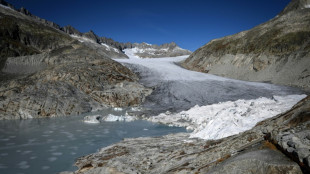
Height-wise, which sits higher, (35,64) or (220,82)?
(35,64)

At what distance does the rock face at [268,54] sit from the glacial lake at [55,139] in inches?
945

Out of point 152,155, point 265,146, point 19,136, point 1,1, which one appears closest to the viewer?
point 265,146

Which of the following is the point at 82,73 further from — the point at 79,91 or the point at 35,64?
the point at 35,64

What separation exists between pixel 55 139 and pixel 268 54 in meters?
35.9

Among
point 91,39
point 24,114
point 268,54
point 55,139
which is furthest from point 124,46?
point 55,139

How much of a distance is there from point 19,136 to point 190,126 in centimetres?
1035

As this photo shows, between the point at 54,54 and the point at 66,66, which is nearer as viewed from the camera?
the point at 66,66

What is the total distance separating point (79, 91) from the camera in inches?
965

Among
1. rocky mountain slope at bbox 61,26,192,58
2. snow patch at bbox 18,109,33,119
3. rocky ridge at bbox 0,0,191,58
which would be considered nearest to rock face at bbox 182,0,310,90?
snow patch at bbox 18,109,33,119

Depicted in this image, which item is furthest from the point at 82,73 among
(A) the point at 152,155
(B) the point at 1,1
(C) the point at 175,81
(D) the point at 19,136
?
(B) the point at 1,1

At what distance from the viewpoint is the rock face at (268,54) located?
31719mm

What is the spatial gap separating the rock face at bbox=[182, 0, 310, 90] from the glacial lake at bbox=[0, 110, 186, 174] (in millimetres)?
23994

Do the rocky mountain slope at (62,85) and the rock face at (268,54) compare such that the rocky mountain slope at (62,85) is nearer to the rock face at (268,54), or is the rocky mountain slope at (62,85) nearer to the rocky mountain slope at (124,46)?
the rock face at (268,54)

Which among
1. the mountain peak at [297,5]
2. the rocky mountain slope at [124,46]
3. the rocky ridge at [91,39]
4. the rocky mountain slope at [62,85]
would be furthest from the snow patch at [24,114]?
the rocky mountain slope at [124,46]
